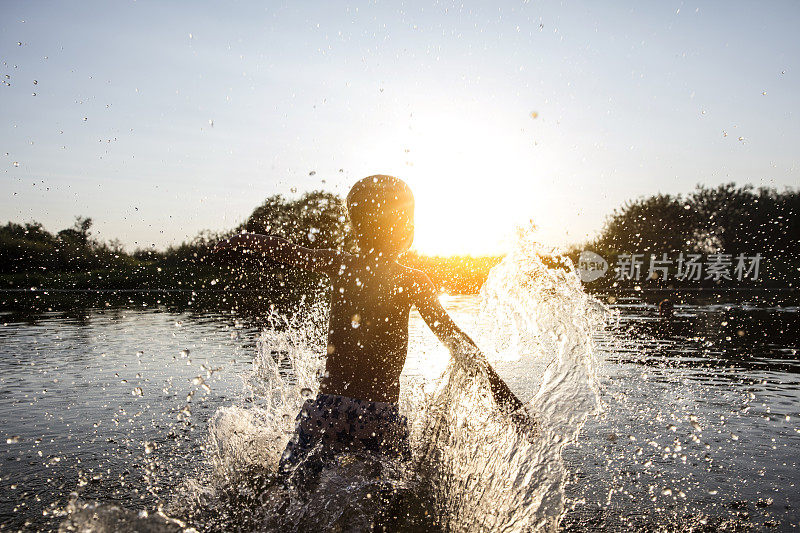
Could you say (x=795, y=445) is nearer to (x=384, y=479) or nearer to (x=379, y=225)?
(x=384, y=479)

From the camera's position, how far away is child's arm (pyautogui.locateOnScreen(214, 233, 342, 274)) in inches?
120

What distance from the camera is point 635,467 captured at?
476 centimetres

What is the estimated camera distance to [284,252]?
3.17 metres

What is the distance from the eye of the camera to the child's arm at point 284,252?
306cm

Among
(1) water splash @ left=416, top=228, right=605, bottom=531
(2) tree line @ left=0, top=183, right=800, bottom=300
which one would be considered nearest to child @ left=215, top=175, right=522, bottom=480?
(1) water splash @ left=416, top=228, right=605, bottom=531

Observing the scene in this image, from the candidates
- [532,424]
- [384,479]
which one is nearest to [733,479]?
[532,424]

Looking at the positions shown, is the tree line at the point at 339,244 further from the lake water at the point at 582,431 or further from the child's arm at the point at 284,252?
the child's arm at the point at 284,252

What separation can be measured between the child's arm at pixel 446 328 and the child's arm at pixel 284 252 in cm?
49

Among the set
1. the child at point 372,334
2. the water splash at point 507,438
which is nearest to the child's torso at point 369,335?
the child at point 372,334

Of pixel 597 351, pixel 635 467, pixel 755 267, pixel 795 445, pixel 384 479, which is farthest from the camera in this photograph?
pixel 755 267

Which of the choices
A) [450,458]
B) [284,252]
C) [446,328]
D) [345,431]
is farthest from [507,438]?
[284,252]

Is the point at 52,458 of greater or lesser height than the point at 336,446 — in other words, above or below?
below

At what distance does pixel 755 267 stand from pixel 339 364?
63.8 meters

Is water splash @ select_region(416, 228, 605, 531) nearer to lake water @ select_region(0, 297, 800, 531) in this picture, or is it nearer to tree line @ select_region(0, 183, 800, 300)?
lake water @ select_region(0, 297, 800, 531)
